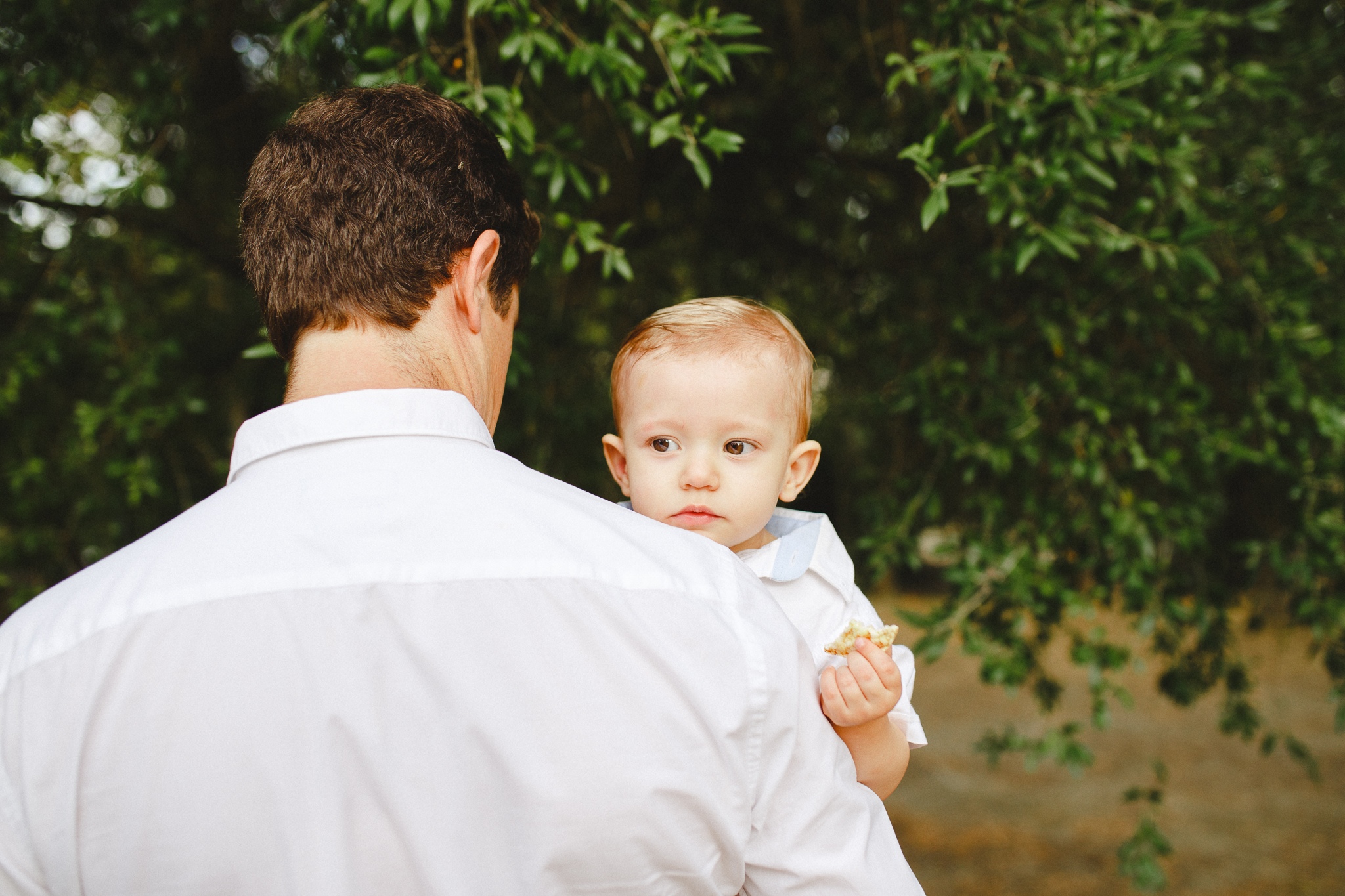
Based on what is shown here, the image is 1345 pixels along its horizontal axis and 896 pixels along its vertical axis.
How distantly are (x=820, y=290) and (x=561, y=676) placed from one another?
3485 mm

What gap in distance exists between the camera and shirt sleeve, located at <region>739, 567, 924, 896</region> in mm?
1064

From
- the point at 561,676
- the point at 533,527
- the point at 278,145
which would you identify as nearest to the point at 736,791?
the point at 561,676

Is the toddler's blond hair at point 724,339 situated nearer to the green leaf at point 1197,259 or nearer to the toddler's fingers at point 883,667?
the toddler's fingers at point 883,667

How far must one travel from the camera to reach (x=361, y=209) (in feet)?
4.05

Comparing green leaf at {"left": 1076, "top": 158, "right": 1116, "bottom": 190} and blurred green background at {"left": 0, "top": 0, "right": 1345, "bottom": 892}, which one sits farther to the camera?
blurred green background at {"left": 0, "top": 0, "right": 1345, "bottom": 892}

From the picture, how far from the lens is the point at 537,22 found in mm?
1986

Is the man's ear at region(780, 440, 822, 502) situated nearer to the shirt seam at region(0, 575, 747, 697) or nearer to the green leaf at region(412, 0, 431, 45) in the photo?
the shirt seam at region(0, 575, 747, 697)

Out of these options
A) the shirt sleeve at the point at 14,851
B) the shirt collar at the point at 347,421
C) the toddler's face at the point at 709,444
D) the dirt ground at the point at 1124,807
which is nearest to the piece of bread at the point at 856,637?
the toddler's face at the point at 709,444

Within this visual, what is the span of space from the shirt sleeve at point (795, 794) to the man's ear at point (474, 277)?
57 centimetres

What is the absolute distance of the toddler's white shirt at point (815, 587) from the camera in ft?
5.18

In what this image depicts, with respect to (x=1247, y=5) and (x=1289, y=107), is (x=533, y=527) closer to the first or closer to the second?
(x=1289, y=107)

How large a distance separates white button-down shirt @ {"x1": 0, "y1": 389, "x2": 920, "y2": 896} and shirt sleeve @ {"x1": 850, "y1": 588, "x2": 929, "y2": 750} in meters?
0.47

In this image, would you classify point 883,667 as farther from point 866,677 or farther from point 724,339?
point 724,339

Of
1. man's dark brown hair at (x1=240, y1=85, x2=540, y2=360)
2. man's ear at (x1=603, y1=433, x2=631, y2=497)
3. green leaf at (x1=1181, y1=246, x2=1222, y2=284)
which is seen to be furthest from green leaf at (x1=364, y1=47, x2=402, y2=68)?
green leaf at (x1=1181, y1=246, x2=1222, y2=284)
